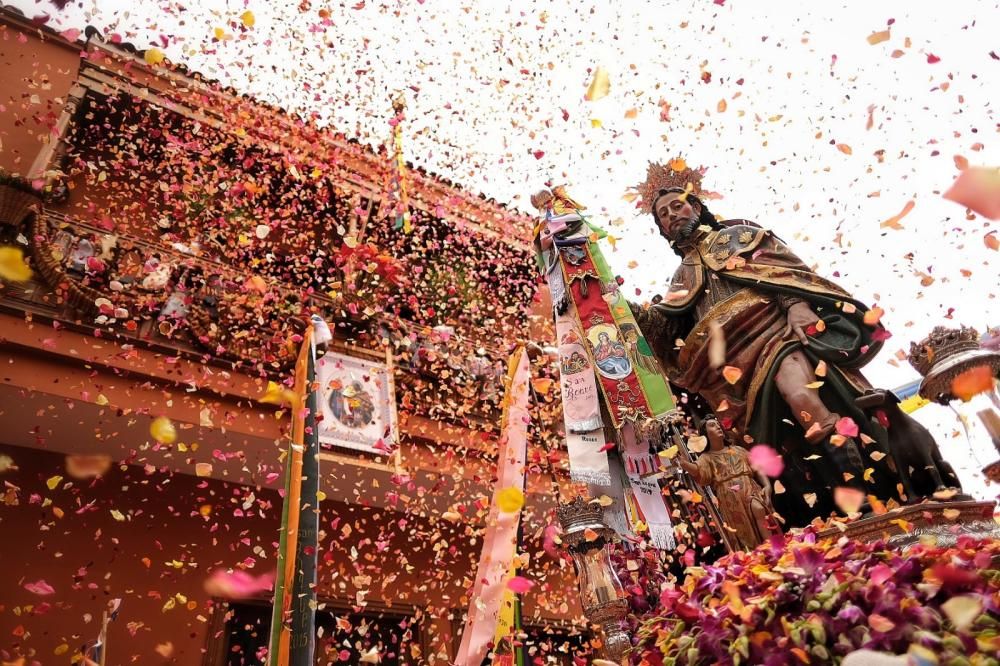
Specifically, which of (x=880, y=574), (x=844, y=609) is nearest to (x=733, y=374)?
(x=880, y=574)

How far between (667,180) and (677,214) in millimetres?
341

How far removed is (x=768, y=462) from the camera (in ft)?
12.7

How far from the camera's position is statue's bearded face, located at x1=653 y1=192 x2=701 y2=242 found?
4926 millimetres

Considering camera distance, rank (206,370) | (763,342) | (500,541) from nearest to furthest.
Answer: (763,342) → (500,541) → (206,370)

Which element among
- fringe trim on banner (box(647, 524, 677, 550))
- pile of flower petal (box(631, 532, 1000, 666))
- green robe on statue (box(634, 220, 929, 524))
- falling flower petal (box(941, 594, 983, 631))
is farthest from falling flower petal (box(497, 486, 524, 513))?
falling flower petal (box(941, 594, 983, 631))

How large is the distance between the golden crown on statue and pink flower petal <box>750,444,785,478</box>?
2.15 metres

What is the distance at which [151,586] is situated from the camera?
6.78 m

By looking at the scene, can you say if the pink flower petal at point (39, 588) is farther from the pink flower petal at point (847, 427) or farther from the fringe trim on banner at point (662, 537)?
the pink flower petal at point (847, 427)

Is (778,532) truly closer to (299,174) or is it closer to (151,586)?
(151,586)

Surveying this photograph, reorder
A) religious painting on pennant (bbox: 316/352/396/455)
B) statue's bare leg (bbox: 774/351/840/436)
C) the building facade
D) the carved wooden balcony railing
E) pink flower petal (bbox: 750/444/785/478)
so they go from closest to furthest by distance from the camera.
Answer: statue's bare leg (bbox: 774/351/840/436)
pink flower petal (bbox: 750/444/785/478)
the building facade
the carved wooden balcony railing
religious painting on pennant (bbox: 316/352/396/455)

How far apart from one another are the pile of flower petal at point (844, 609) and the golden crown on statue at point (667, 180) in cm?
360

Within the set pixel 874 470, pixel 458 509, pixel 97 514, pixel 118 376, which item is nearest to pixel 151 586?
pixel 97 514

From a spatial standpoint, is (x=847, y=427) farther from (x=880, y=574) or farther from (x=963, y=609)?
(x=963, y=609)

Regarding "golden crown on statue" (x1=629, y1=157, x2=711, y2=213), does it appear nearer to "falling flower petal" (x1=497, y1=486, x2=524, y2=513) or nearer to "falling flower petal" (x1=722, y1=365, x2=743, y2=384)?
"falling flower petal" (x1=722, y1=365, x2=743, y2=384)
